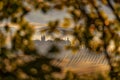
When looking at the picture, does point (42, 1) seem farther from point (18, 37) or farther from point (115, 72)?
point (115, 72)

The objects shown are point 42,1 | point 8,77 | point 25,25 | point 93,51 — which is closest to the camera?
point 8,77

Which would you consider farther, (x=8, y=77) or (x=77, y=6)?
(x=77, y=6)

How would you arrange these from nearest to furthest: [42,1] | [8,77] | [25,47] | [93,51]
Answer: [8,77] < [25,47] < [42,1] < [93,51]

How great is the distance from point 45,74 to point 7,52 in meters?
0.70

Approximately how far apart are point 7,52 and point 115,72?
266 cm

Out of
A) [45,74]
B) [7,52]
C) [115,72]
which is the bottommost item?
[115,72]

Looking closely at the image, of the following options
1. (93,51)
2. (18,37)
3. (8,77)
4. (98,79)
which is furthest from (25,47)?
(93,51)

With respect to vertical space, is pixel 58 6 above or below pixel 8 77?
Answer: above

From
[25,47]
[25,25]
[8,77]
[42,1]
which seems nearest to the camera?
[8,77]

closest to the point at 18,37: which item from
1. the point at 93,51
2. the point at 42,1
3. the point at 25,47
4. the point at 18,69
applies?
the point at 25,47

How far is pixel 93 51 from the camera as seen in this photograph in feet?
26.6

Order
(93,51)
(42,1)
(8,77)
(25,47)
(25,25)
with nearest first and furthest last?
(8,77) → (25,47) → (25,25) → (42,1) → (93,51)

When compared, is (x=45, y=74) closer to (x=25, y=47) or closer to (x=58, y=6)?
(x=25, y=47)

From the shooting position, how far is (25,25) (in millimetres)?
6707
